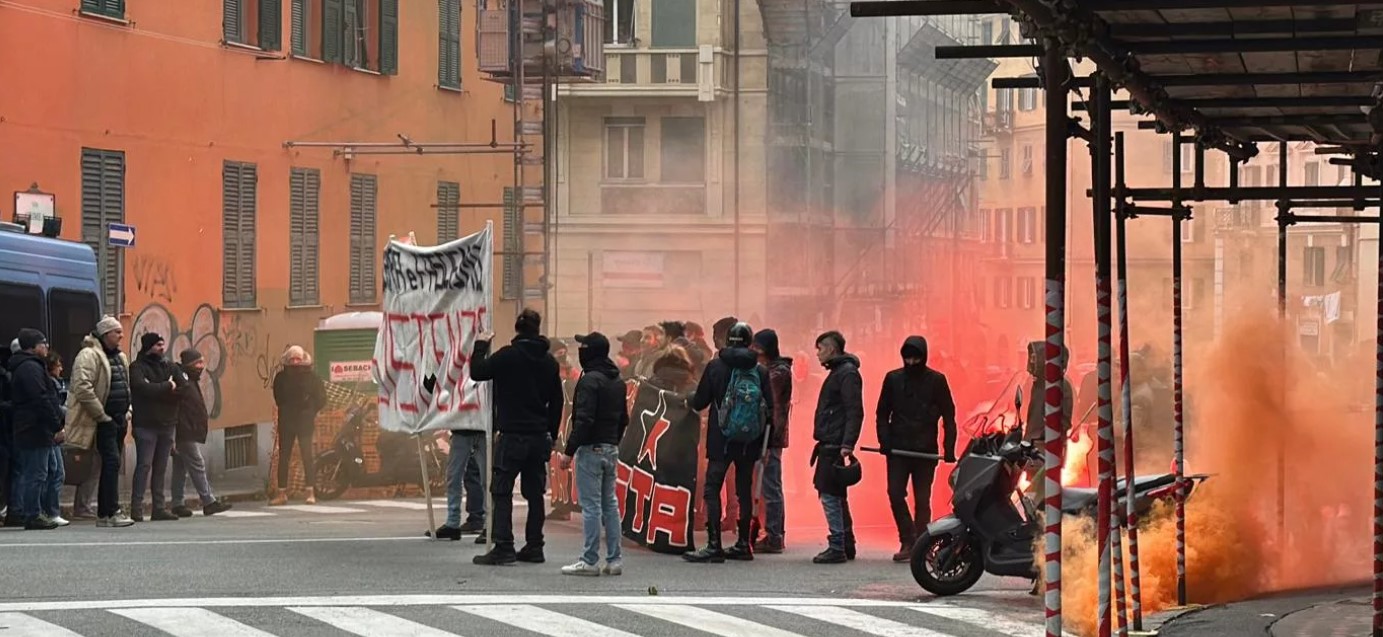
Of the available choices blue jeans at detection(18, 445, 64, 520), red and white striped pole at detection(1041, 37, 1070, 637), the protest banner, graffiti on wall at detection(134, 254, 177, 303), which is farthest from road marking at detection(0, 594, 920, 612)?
graffiti on wall at detection(134, 254, 177, 303)

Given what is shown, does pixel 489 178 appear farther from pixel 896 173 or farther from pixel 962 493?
pixel 962 493

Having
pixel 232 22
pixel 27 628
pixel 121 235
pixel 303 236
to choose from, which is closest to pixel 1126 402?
pixel 27 628

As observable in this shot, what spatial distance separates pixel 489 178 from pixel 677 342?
2193cm

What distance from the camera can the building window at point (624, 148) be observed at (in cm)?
5350

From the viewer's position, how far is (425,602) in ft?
46.6

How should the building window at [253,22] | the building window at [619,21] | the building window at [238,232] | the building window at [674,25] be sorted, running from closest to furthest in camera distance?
the building window at [253,22] < the building window at [238,232] < the building window at [674,25] < the building window at [619,21]

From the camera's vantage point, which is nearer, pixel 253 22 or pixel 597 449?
pixel 597 449

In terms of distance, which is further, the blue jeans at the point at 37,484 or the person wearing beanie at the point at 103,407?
the person wearing beanie at the point at 103,407

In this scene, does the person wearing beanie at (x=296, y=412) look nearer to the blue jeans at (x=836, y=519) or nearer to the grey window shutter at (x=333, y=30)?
the blue jeans at (x=836, y=519)

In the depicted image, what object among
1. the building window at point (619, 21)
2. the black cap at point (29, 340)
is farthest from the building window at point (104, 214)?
the building window at point (619, 21)

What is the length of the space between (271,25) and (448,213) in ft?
23.0

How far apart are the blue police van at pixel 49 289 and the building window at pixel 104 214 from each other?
536cm

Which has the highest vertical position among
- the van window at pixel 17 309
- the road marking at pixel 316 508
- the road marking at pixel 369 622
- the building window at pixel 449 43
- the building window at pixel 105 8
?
the building window at pixel 449 43

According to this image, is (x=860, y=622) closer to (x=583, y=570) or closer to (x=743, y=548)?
(x=583, y=570)
